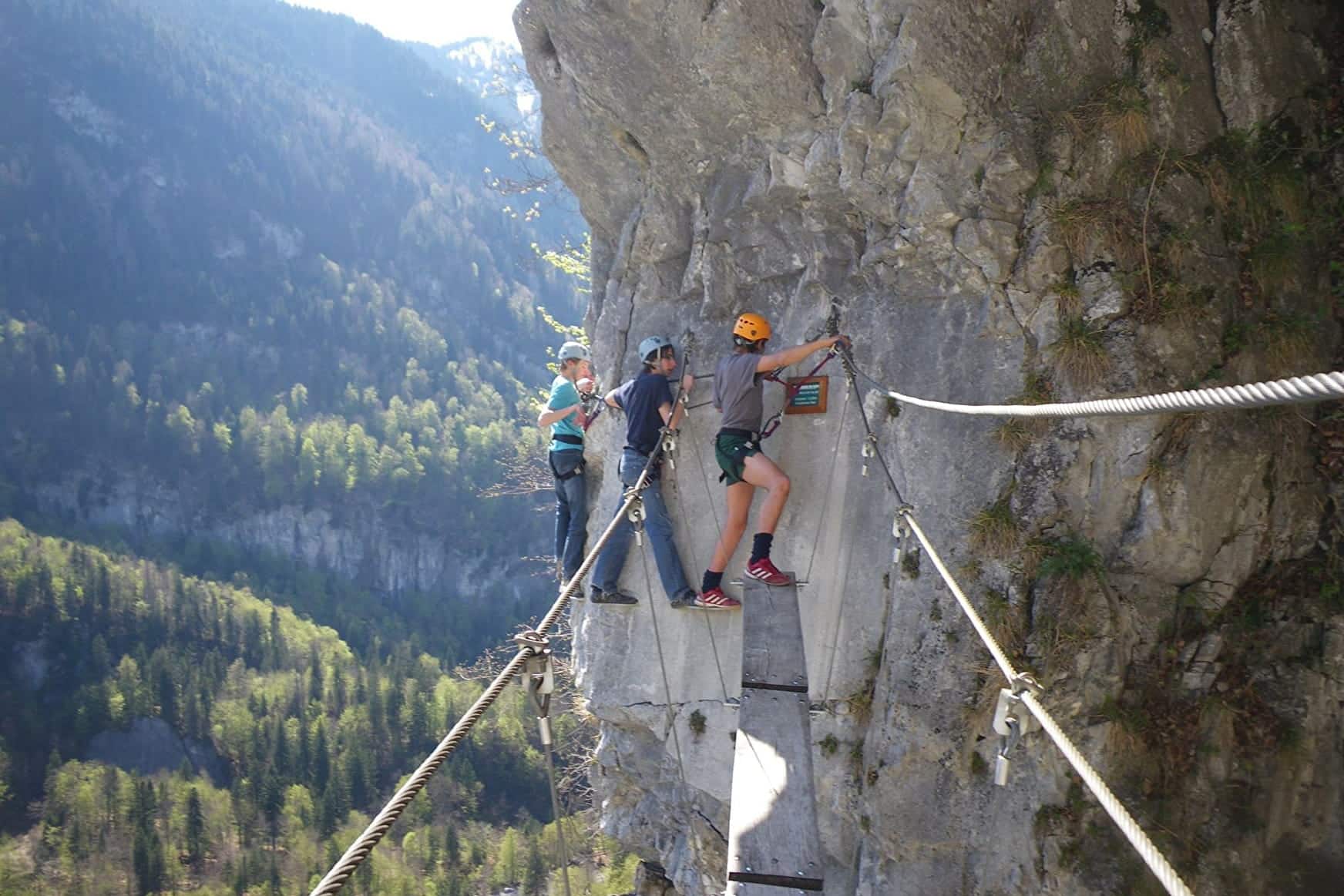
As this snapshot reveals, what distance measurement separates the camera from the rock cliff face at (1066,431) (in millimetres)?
5883

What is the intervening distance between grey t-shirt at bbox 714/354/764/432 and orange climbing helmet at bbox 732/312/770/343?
0.55 feet

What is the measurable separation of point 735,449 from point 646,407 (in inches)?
44.5

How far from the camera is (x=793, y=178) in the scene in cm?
776

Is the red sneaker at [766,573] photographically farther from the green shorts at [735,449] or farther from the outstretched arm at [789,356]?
the outstretched arm at [789,356]

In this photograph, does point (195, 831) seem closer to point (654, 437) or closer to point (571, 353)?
point (571, 353)

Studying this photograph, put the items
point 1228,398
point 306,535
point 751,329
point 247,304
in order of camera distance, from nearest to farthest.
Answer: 1. point 1228,398
2. point 751,329
3. point 306,535
4. point 247,304

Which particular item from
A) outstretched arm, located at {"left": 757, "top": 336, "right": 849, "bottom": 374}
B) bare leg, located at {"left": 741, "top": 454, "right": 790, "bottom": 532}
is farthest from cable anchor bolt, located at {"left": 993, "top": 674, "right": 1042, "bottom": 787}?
outstretched arm, located at {"left": 757, "top": 336, "right": 849, "bottom": 374}

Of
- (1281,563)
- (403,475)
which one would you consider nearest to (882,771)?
(1281,563)

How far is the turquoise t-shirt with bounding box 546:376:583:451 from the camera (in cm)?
874

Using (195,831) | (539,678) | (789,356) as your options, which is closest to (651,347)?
(789,356)

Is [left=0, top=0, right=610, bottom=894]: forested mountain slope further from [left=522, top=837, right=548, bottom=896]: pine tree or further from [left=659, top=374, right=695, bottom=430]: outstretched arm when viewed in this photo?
[left=659, top=374, right=695, bottom=430]: outstretched arm

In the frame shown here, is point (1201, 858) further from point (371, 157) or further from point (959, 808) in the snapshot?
point (371, 157)

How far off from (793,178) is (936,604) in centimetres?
337

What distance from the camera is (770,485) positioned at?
23.2 ft
